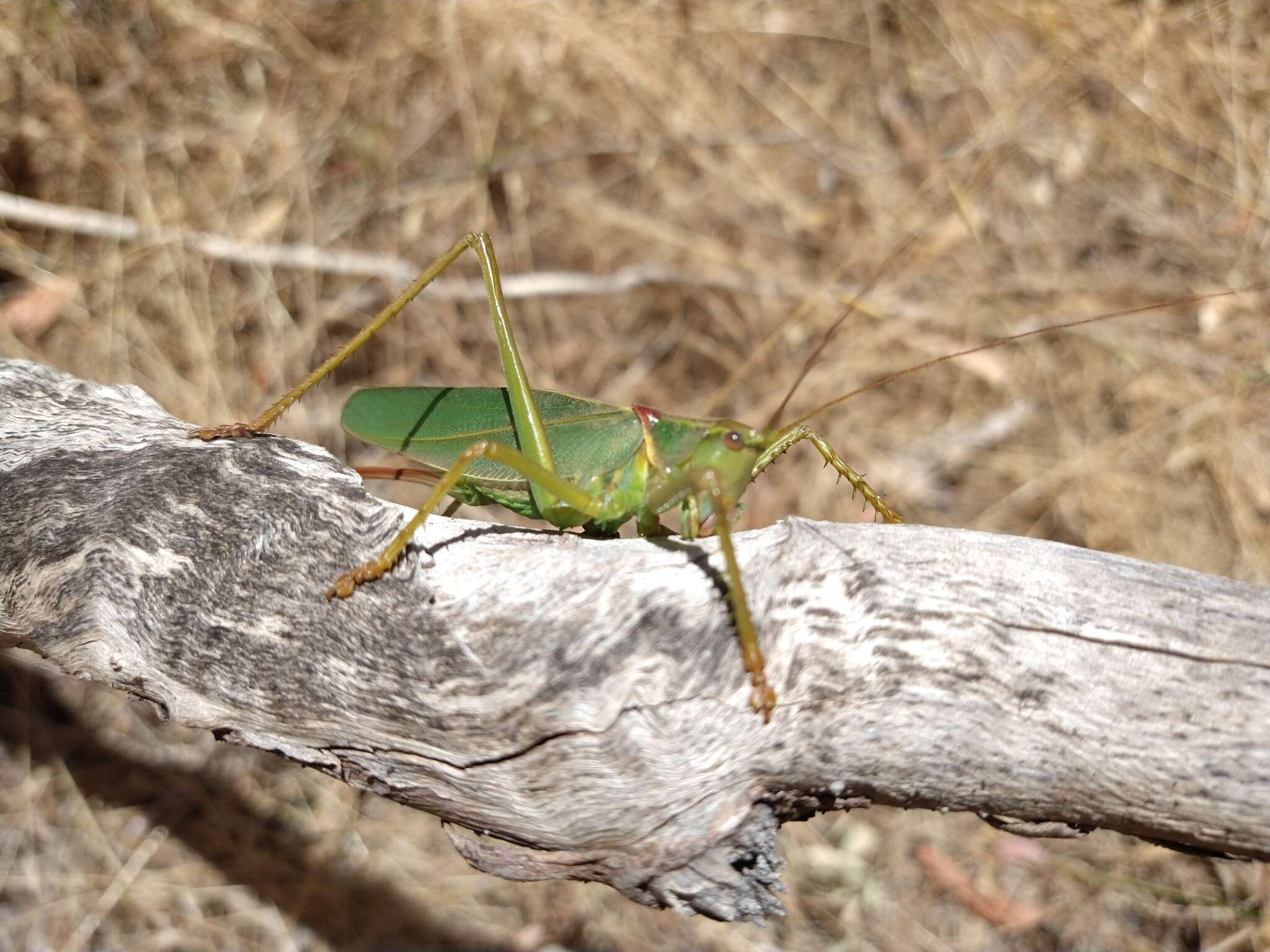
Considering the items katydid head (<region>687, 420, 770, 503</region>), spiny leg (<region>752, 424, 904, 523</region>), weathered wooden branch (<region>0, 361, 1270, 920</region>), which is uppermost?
spiny leg (<region>752, 424, 904, 523</region>)

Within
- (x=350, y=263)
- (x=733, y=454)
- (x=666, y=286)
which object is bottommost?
(x=733, y=454)

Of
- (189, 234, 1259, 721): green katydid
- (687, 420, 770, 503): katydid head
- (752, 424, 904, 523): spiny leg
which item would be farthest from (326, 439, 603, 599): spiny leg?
(752, 424, 904, 523): spiny leg

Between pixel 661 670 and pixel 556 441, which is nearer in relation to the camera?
pixel 661 670

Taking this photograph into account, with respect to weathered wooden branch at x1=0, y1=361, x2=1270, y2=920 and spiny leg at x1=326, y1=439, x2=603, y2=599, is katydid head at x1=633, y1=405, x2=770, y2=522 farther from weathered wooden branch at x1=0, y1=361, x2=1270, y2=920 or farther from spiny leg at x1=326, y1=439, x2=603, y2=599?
weathered wooden branch at x1=0, y1=361, x2=1270, y2=920

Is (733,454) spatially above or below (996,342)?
below

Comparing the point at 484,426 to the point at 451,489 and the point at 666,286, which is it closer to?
the point at 451,489

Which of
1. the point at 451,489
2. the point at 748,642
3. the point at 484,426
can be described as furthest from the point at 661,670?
the point at 484,426

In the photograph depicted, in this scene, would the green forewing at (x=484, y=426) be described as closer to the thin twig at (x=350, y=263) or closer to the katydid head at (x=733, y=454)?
the katydid head at (x=733, y=454)

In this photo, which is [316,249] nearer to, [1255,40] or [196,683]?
[196,683]
